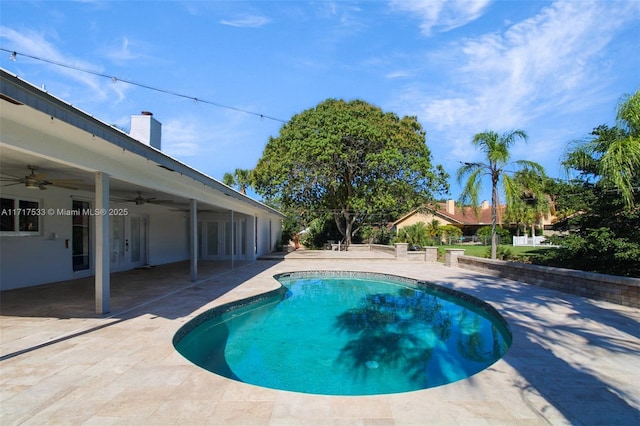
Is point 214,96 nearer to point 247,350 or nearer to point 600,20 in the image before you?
point 247,350

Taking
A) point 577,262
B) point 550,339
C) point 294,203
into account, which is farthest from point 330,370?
point 294,203

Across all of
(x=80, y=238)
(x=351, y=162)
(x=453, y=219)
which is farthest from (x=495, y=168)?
(x=453, y=219)

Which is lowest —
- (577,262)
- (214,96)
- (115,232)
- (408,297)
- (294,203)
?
(408,297)

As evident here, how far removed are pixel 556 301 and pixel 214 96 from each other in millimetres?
11809

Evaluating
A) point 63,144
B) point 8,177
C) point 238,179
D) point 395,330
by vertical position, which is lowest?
point 395,330

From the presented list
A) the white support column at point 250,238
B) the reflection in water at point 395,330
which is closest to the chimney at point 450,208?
the white support column at point 250,238

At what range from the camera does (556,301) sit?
25.9 feet

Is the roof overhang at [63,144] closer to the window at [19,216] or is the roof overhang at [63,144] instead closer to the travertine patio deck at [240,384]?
the window at [19,216]

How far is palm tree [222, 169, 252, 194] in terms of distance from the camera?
3750cm

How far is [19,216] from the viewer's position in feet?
27.6

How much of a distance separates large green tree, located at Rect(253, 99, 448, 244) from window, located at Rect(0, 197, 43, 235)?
15112 mm

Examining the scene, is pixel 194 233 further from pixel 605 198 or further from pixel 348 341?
pixel 605 198

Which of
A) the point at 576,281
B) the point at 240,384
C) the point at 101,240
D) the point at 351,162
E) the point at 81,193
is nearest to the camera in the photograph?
the point at 240,384

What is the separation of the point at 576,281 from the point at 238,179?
33357mm
